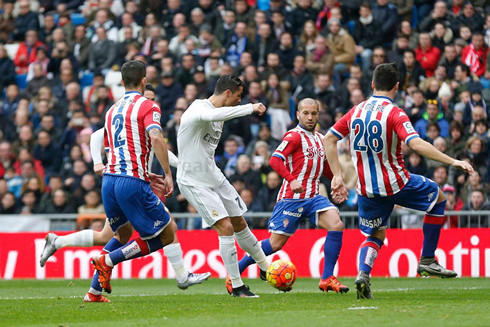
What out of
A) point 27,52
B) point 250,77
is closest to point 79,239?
point 250,77

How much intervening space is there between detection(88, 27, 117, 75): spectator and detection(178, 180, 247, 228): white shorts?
1027cm

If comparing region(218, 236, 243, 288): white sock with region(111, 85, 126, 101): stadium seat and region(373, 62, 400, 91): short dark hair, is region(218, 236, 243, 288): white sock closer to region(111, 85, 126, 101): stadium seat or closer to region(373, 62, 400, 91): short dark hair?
region(373, 62, 400, 91): short dark hair

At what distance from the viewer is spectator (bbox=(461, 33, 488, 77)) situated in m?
15.9

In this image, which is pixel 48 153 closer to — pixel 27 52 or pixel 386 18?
pixel 27 52

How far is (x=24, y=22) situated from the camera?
2069cm

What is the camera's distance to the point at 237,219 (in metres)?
9.33

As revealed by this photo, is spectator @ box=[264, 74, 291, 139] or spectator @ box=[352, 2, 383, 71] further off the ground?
spectator @ box=[352, 2, 383, 71]

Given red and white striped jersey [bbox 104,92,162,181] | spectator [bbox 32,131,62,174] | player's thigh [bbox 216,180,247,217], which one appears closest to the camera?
red and white striped jersey [bbox 104,92,162,181]

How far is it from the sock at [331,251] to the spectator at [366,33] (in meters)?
7.97

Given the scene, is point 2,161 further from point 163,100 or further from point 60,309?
point 60,309

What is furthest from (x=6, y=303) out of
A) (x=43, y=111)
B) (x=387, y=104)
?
(x=43, y=111)

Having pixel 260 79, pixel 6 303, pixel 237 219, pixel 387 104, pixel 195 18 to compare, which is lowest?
pixel 6 303

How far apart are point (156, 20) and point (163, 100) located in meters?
2.79

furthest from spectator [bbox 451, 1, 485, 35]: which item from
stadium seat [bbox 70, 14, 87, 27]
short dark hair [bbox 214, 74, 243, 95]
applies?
stadium seat [bbox 70, 14, 87, 27]
